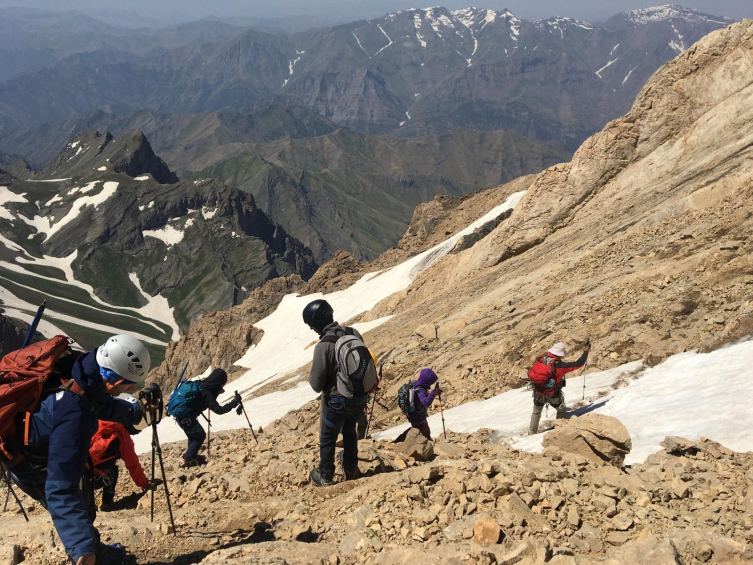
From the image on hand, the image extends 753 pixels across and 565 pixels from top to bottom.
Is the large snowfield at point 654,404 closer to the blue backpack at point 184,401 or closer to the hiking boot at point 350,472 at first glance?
the hiking boot at point 350,472

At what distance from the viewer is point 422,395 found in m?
11.7

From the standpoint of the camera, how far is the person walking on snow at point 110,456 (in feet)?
27.3

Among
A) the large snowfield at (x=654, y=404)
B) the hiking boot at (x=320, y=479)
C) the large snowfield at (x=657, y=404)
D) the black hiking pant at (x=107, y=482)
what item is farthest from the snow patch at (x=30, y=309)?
the hiking boot at (x=320, y=479)

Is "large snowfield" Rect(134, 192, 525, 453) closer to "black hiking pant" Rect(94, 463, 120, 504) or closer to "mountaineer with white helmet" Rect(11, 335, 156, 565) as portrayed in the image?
"black hiking pant" Rect(94, 463, 120, 504)

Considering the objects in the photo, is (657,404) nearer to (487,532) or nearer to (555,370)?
(555,370)

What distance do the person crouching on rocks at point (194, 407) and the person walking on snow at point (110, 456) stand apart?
92.5 inches

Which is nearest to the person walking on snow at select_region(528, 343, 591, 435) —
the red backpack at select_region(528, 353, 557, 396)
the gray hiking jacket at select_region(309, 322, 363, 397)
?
the red backpack at select_region(528, 353, 557, 396)

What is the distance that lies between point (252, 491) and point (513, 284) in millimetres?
18236

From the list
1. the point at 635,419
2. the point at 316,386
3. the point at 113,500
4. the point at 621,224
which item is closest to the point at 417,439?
the point at 316,386

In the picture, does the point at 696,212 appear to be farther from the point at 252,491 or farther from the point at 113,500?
the point at 113,500

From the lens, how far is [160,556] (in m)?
7.34

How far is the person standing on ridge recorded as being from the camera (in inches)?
328

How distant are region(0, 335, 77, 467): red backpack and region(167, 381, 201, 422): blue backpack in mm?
6653

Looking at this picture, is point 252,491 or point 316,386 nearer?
point 316,386
